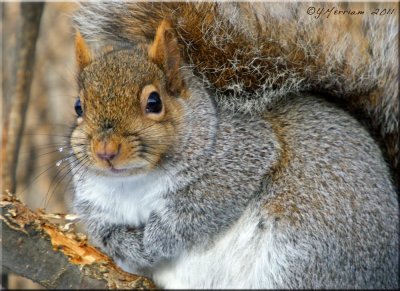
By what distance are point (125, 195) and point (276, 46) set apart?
68cm

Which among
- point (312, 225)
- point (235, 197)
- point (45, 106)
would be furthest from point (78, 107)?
point (45, 106)

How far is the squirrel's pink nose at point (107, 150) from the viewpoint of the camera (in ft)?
5.30

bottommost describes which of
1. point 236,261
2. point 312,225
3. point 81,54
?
point 236,261

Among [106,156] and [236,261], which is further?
[236,261]

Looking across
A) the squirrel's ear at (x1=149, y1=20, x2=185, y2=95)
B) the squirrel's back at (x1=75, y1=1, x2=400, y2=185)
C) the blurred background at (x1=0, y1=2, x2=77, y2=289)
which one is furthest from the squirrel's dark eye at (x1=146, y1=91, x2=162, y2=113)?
the blurred background at (x1=0, y1=2, x2=77, y2=289)

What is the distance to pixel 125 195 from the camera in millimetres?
1928

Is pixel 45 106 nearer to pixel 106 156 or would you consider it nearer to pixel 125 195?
pixel 125 195

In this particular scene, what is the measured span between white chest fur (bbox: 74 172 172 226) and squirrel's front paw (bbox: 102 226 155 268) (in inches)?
1.2

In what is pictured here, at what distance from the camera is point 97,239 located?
6.79 ft

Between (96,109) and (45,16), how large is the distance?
1.95 meters

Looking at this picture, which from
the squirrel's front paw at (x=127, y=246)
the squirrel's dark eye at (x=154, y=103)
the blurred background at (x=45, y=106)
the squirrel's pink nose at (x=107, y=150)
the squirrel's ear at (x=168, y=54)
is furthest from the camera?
the blurred background at (x=45, y=106)

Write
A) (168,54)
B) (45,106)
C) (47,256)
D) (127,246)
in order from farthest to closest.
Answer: (45,106) < (127,246) < (168,54) < (47,256)

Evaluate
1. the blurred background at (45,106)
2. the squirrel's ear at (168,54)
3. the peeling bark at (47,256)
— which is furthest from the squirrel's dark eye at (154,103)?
the blurred background at (45,106)

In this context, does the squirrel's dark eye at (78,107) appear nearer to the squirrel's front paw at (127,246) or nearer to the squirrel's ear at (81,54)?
the squirrel's ear at (81,54)
